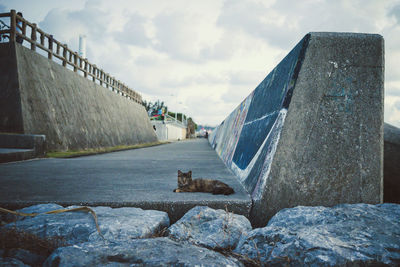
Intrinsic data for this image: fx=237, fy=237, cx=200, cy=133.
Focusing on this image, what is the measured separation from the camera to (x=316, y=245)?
1.24 meters

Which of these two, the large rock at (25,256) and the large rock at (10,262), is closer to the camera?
the large rock at (10,262)

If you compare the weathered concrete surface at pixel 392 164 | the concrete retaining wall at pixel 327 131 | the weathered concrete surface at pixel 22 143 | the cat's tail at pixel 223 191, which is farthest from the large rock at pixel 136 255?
the weathered concrete surface at pixel 22 143

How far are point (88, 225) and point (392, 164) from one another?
13.1ft

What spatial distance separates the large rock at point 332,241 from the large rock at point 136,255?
0.22 m

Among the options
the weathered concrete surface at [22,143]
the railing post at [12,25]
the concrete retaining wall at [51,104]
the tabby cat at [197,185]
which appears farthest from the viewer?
the railing post at [12,25]

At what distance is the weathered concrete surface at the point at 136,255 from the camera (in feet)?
3.76

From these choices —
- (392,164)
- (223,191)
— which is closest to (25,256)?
(223,191)

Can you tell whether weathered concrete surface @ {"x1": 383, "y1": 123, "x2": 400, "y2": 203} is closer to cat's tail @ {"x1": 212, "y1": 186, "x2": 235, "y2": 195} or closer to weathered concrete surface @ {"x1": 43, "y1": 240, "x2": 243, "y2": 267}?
cat's tail @ {"x1": 212, "y1": 186, "x2": 235, "y2": 195}

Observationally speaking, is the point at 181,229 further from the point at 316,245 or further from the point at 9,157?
the point at 9,157

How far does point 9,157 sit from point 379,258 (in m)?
6.12

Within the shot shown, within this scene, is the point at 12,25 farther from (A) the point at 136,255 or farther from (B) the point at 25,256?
(A) the point at 136,255

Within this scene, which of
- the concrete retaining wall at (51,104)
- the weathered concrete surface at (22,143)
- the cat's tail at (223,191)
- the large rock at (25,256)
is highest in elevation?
the concrete retaining wall at (51,104)

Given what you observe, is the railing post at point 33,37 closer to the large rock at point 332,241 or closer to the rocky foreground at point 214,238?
the rocky foreground at point 214,238

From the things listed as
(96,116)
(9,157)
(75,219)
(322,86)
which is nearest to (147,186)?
(75,219)
